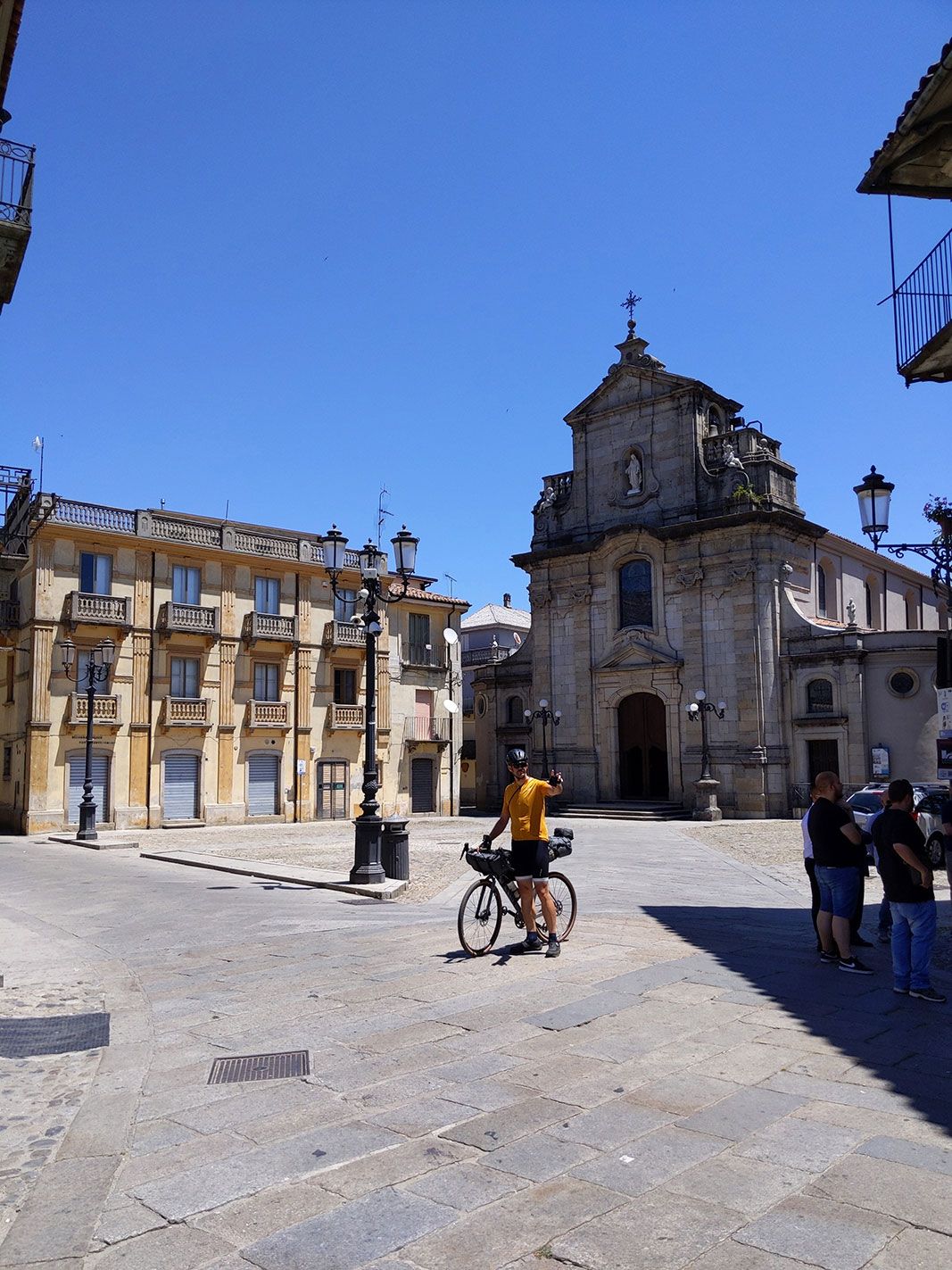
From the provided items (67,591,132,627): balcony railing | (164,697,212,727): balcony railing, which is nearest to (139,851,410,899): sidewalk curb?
(164,697,212,727): balcony railing

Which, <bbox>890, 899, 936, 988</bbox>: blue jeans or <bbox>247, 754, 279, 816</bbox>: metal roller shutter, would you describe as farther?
<bbox>247, 754, 279, 816</bbox>: metal roller shutter

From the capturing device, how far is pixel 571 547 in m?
39.4

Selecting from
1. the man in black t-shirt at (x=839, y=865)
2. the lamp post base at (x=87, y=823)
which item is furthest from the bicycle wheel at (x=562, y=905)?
the lamp post base at (x=87, y=823)

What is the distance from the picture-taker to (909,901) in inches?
288

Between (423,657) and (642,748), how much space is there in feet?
31.6

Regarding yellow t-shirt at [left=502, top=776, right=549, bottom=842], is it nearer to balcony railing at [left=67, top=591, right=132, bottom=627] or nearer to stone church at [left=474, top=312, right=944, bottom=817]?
balcony railing at [left=67, top=591, right=132, bottom=627]

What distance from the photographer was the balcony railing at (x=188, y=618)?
32688 millimetres

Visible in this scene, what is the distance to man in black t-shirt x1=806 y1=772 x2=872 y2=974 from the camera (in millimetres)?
8307

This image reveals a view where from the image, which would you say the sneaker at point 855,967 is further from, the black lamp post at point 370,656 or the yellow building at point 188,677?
the yellow building at point 188,677

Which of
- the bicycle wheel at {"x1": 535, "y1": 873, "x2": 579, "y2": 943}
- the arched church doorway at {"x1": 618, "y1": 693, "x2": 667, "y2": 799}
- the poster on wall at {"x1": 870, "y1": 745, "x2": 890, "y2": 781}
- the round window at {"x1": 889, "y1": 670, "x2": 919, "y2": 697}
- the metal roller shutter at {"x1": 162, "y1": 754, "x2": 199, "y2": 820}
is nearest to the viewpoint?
the bicycle wheel at {"x1": 535, "y1": 873, "x2": 579, "y2": 943}

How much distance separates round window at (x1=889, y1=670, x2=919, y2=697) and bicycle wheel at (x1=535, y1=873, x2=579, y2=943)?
25472 mm

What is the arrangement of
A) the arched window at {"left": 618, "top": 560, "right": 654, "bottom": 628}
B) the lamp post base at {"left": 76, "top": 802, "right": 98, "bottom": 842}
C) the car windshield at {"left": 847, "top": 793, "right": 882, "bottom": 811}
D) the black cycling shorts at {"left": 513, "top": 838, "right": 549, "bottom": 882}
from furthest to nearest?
1. the arched window at {"left": 618, "top": 560, "right": 654, "bottom": 628}
2. the lamp post base at {"left": 76, "top": 802, "right": 98, "bottom": 842}
3. the car windshield at {"left": 847, "top": 793, "right": 882, "bottom": 811}
4. the black cycling shorts at {"left": 513, "top": 838, "right": 549, "bottom": 882}

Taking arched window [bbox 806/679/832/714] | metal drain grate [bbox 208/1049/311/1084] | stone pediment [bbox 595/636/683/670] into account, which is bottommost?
metal drain grate [bbox 208/1049/311/1084]

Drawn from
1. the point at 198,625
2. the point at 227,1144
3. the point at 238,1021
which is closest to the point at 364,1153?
the point at 227,1144
